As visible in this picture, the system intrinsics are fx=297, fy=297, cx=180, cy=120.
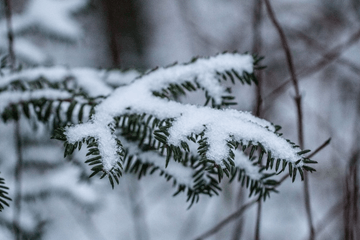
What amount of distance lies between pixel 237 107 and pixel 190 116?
50.5 inches

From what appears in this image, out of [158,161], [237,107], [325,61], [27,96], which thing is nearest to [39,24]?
[27,96]

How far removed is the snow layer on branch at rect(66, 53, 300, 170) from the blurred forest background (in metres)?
0.14

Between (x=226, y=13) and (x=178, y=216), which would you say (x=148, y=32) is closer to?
(x=226, y=13)

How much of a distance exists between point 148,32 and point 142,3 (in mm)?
476

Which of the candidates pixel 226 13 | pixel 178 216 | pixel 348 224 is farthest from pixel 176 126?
pixel 226 13

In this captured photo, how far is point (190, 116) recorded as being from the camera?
414 millimetres

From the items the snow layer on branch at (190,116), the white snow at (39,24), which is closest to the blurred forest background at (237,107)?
the white snow at (39,24)

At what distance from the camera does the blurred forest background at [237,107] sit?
890 mm

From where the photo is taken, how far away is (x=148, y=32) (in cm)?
480

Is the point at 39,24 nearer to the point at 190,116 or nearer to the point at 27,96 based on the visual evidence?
the point at 27,96

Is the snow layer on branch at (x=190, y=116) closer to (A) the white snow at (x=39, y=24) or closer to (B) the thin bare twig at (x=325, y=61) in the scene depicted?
(B) the thin bare twig at (x=325, y=61)

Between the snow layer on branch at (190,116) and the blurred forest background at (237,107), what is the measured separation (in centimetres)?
14

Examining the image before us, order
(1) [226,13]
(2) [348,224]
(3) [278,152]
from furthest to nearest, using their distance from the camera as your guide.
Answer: (1) [226,13], (2) [348,224], (3) [278,152]

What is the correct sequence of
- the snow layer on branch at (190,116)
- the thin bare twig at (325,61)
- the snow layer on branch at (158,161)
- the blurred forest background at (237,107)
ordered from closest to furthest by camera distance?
the snow layer on branch at (190,116), the snow layer on branch at (158,161), the thin bare twig at (325,61), the blurred forest background at (237,107)
